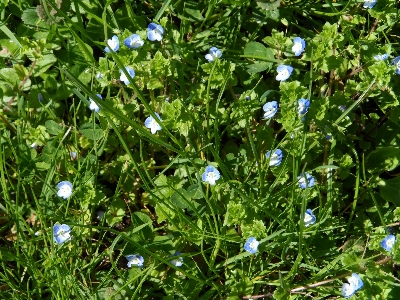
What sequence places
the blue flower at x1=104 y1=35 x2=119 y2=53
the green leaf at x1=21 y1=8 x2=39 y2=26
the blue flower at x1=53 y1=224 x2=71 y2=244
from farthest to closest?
the green leaf at x1=21 y1=8 x2=39 y2=26
the blue flower at x1=104 y1=35 x2=119 y2=53
the blue flower at x1=53 y1=224 x2=71 y2=244

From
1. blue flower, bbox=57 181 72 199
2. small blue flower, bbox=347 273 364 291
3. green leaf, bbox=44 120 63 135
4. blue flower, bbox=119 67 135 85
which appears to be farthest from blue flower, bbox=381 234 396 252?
green leaf, bbox=44 120 63 135

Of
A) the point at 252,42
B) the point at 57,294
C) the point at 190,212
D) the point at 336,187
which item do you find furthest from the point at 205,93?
the point at 57,294

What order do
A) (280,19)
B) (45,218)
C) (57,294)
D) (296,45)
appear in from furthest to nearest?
1. (280,19)
2. (296,45)
3. (45,218)
4. (57,294)

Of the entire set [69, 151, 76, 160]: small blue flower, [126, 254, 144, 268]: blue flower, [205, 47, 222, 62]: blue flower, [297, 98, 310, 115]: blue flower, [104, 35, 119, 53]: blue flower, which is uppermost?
[104, 35, 119, 53]: blue flower

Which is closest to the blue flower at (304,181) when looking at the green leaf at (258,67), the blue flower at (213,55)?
the green leaf at (258,67)

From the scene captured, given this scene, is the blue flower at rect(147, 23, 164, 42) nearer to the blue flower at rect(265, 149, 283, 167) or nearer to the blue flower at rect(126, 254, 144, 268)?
the blue flower at rect(265, 149, 283, 167)

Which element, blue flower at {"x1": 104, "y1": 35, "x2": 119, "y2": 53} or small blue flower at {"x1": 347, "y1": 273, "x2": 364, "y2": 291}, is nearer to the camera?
small blue flower at {"x1": 347, "y1": 273, "x2": 364, "y2": 291}

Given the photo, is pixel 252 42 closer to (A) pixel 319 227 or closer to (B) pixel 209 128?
(B) pixel 209 128
